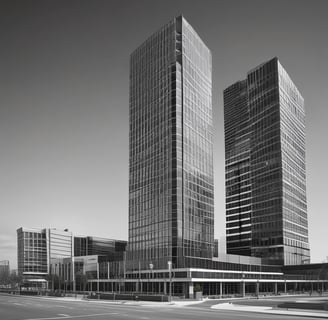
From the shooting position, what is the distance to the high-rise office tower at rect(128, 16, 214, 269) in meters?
141

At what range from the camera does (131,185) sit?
159750mm

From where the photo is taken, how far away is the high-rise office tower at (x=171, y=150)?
141 metres

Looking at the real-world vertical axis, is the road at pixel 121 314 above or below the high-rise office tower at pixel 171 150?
below

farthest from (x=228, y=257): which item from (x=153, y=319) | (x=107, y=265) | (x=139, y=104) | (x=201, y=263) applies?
(x=153, y=319)

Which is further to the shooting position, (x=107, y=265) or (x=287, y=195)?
(x=287, y=195)

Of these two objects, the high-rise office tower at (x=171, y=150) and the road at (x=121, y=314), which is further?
the high-rise office tower at (x=171, y=150)

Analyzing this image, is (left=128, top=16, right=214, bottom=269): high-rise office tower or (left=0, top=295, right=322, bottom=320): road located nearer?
(left=0, top=295, right=322, bottom=320): road

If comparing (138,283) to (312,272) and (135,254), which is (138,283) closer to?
(135,254)

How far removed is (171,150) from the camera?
144 m

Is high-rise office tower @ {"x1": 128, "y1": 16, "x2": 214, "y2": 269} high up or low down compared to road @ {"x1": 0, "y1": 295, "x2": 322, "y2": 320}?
up

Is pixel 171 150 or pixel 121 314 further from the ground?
pixel 171 150

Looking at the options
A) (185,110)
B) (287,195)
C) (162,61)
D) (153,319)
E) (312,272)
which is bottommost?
(312,272)

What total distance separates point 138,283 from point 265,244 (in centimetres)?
8032

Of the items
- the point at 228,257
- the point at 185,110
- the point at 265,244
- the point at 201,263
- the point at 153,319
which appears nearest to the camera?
the point at 153,319
